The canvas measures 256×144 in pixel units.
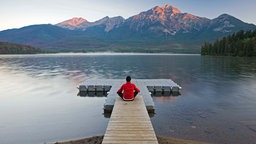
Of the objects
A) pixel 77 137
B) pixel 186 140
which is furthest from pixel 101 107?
pixel 186 140

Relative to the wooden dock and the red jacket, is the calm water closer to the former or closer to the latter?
the wooden dock

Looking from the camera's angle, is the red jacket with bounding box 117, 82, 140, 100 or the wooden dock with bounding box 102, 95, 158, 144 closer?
the wooden dock with bounding box 102, 95, 158, 144

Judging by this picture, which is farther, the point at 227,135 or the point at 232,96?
the point at 232,96

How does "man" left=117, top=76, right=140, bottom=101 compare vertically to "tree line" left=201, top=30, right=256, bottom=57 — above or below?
below

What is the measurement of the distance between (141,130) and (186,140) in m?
3.95

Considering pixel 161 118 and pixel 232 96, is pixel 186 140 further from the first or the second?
pixel 232 96

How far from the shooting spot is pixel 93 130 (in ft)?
55.0

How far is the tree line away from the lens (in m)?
122

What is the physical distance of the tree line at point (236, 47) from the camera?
399 feet

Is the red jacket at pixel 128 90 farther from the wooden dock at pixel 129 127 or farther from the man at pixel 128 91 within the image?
the wooden dock at pixel 129 127

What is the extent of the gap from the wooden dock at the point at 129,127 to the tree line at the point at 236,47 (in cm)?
12214

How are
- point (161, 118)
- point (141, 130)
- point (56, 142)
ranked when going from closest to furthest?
point (141, 130) < point (56, 142) < point (161, 118)

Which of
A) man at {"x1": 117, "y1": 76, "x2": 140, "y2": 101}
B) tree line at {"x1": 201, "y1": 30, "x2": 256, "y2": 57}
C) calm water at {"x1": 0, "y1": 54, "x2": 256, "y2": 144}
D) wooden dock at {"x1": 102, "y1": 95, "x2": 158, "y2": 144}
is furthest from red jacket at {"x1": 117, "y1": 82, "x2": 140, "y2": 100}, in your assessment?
tree line at {"x1": 201, "y1": 30, "x2": 256, "y2": 57}

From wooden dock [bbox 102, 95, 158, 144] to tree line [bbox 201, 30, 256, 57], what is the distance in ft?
401
